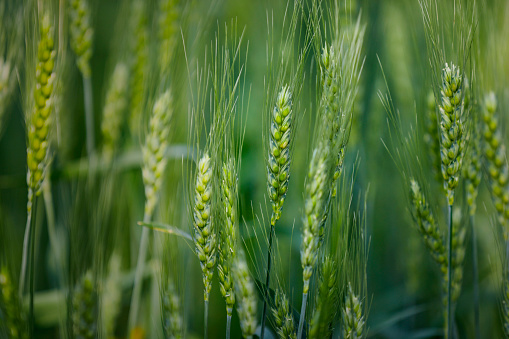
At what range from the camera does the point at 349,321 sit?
46cm

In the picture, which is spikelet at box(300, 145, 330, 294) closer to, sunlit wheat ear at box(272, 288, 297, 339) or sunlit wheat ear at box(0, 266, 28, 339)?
sunlit wheat ear at box(272, 288, 297, 339)

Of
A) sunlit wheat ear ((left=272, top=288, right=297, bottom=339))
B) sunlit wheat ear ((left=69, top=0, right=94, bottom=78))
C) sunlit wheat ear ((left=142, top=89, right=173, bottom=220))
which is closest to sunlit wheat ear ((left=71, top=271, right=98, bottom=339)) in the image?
sunlit wheat ear ((left=142, top=89, right=173, bottom=220))

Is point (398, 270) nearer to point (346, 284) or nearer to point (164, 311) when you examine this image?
point (346, 284)

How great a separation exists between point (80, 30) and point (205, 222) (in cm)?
41

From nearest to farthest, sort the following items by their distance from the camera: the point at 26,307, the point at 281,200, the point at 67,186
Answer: the point at 281,200, the point at 26,307, the point at 67,186

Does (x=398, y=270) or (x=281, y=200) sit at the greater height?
(x=281, y=200)

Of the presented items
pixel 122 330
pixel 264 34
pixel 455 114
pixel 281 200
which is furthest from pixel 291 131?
pixel 122 330

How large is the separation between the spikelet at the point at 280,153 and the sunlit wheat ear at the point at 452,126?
0.61 ft

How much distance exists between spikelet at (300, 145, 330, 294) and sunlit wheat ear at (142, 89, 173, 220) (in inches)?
9.2

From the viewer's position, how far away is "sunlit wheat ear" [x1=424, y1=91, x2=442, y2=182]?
0.55 meters

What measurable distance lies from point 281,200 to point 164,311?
8.3 inches

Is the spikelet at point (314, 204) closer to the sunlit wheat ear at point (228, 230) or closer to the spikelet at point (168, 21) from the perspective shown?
the sunlit wheat ear at point (228, 230)

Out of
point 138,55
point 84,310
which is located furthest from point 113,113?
point 84,310

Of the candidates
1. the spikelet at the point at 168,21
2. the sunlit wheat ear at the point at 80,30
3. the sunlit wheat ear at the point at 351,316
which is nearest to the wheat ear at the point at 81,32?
the sunlit wheat ear at the point at 80,30
